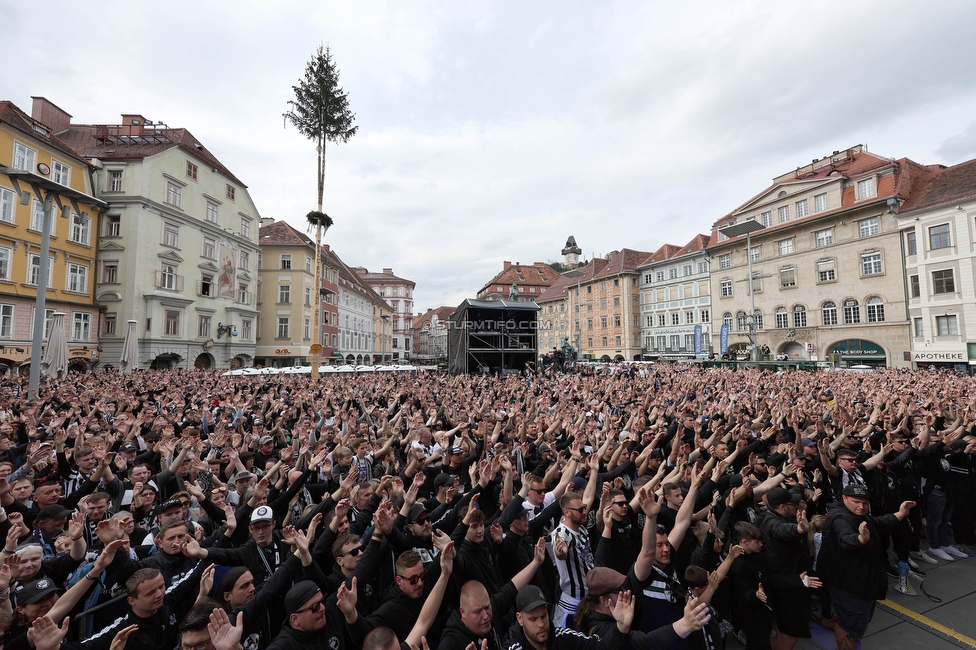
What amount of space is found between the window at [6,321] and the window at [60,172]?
25.5ft

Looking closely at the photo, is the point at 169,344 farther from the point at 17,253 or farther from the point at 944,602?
the point at 944,602

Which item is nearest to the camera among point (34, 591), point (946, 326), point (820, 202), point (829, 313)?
point (34, 591)

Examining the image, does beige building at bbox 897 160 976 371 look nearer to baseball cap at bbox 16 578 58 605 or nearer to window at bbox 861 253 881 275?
window at bbox 861 253 881 275

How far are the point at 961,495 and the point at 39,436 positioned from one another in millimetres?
13582

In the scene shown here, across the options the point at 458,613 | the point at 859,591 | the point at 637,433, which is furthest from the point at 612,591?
the point at 637,433

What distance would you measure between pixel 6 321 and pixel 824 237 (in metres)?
54.3

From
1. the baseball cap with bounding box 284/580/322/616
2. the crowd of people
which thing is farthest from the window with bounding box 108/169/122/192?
the baseball cap with bounding box 284/580/322/616

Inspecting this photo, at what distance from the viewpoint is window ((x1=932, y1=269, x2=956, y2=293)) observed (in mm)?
29375

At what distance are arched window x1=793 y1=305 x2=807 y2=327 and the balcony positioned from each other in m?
48.1

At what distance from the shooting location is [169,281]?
1218 inches

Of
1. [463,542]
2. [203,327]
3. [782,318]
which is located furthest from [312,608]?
[782,318]

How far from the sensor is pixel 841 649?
13.7 feet

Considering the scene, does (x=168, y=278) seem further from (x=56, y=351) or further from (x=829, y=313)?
(x=829, y=313)

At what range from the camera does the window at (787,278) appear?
39.6 meters
